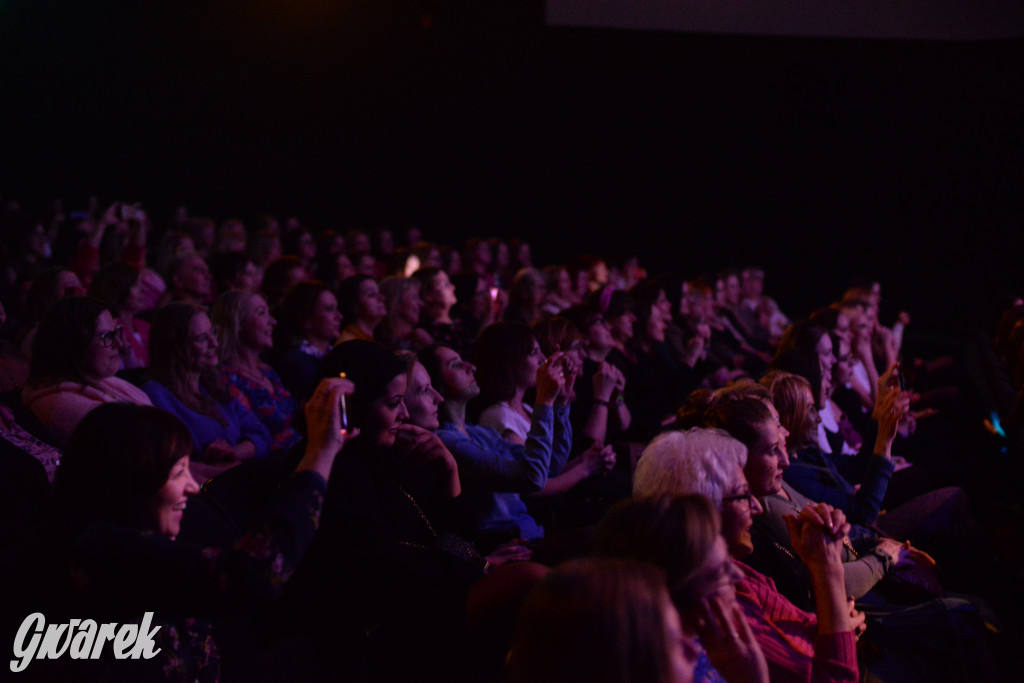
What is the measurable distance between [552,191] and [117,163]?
513cm

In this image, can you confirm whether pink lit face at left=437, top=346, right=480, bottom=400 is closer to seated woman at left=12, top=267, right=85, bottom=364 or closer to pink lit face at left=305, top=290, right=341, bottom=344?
pink lit face at left=305, top=290, right=341, bottom=344

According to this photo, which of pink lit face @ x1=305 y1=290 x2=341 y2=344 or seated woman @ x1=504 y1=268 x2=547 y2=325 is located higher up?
pink lit face @ x1=305 y1=290 x2=341 y2=344

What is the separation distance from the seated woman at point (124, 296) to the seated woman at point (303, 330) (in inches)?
22.2

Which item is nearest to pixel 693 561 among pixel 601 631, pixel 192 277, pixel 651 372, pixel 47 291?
pixel 601 631

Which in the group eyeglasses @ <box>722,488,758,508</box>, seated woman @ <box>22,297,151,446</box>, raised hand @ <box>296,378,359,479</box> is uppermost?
raised hand @ <box>296,378,359,479</box>

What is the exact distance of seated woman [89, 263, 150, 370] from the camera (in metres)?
3.69

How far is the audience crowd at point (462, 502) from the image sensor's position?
4.16 ft

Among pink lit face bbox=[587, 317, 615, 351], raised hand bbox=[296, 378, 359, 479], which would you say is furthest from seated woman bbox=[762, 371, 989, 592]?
raised hand bbox=[296, 378, 359, 479]

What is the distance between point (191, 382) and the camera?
302cm

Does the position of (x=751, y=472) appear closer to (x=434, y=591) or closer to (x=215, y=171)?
(x=434, y=591)

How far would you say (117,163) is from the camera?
10195mm

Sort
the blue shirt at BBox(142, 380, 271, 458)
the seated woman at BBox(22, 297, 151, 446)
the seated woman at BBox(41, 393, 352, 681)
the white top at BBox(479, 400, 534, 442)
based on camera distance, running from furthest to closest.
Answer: the blue shirt at BBox(142, 380, 271, 458) < the white top at BBox(479, 400, 534, 442) < the seated woman at BBox(22, 297, 151, 446) < the seated woman at BBox(41, 393, 352, 681)

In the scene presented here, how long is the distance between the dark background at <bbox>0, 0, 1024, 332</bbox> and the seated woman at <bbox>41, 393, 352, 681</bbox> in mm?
8652

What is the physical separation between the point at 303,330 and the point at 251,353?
0.39 meters
